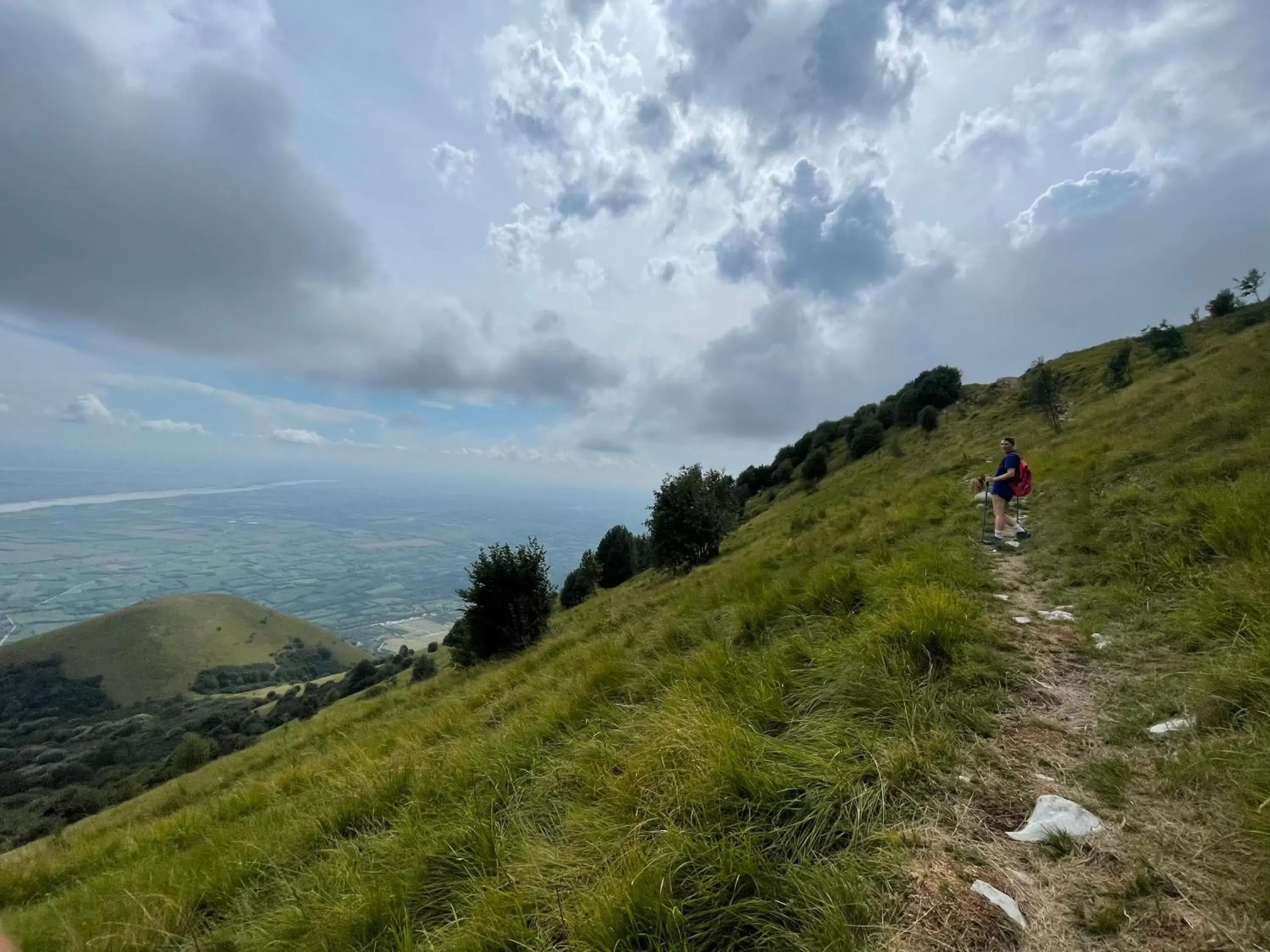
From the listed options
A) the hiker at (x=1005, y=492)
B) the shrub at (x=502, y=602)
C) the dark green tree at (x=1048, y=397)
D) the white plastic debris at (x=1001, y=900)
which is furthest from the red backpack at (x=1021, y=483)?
the dark green tree at (x=1048, y=397)

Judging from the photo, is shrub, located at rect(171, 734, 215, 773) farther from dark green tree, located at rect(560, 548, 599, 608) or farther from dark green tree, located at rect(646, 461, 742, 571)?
dark green tree, located at rect(646, 461, 742, 571)

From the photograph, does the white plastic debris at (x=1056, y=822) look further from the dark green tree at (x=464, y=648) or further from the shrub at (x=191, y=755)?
the shrub at (x=191, y=755)

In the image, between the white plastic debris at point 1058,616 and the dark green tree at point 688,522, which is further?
the dark green tree at point 688,522

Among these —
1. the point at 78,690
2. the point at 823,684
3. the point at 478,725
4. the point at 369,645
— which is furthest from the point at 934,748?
the point at 369,645

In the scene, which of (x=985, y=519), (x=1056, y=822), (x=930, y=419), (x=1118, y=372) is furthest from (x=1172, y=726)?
(x=930, y=419)

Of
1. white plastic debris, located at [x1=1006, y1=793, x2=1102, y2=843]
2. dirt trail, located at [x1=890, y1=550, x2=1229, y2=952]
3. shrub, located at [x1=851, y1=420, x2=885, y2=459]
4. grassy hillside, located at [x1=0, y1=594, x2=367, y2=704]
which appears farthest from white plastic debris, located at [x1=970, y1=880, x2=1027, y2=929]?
grassy hillside, located at [x1=0, y1=594, x2=367, y2=704]

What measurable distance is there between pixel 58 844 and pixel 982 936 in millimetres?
17126

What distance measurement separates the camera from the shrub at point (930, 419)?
161 ft

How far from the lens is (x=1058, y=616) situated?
561cm

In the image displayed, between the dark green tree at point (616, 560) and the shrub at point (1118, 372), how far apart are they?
4426 cm

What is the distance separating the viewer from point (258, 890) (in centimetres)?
411

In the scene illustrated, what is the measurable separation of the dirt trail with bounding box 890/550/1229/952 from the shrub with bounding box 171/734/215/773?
61.2 m

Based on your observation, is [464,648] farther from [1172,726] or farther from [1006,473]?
[1172,726]

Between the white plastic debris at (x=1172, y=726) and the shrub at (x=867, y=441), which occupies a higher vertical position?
the shrub at (x=867, y=441)
